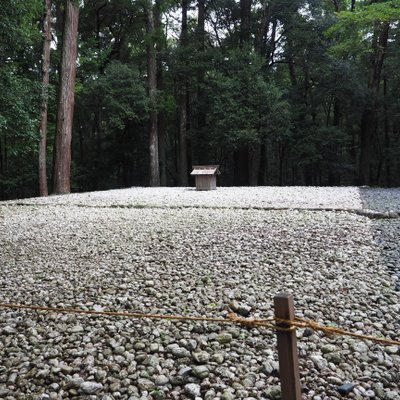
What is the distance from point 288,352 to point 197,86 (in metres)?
12.9

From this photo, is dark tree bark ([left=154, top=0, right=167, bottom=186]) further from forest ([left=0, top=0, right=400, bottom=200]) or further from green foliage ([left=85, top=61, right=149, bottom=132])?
green foliage ([left=85, top=61, right=149, bottom=132])

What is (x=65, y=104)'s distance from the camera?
30.3 ft

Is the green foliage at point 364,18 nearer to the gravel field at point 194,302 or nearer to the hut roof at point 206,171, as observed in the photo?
the gravel field at point 194,302

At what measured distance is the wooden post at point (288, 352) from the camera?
1176 millimetres

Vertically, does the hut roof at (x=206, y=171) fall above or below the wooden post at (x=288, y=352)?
above

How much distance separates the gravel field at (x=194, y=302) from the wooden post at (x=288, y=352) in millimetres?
386

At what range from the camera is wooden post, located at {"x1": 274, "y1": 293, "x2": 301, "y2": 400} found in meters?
1.18

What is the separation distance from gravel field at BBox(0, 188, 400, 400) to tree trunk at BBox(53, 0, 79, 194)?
16.3 feet

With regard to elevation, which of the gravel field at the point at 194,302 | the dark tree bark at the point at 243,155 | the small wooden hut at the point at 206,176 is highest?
the dark tree bark at the point at 243,155

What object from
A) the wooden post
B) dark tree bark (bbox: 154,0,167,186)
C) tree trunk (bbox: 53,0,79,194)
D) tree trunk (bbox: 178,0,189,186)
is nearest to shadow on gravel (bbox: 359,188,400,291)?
the wooden post

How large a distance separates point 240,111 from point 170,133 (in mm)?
→ 10328

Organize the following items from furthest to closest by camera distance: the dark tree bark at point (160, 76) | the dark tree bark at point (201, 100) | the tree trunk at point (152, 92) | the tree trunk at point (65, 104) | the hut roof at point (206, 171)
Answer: the dark tree bark at point (201, 100) → the dark tree bark at point (160, 76) → the tree trunk at point (152, 92) → the hut roof at point (206, 171) → the tree trunk at point (65, 104)

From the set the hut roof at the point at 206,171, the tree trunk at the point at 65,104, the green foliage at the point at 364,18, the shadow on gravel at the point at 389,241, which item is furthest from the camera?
the hut roof at the point at 206,171

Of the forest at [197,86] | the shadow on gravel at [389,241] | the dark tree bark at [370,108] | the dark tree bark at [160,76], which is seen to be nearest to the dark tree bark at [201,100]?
the forest at [197,86]
